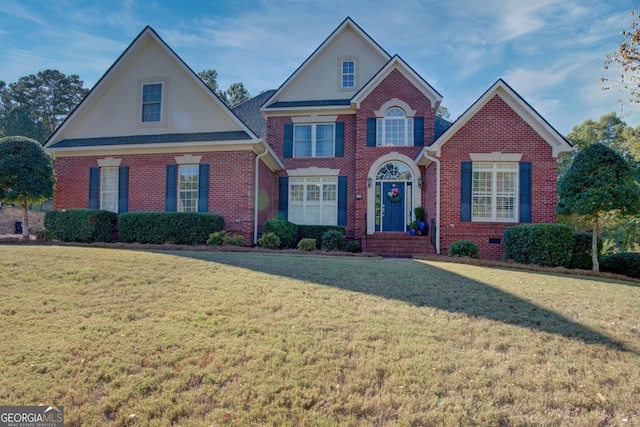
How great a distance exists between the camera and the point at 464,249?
456 inches

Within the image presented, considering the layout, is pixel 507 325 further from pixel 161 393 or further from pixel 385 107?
pixel 385 107

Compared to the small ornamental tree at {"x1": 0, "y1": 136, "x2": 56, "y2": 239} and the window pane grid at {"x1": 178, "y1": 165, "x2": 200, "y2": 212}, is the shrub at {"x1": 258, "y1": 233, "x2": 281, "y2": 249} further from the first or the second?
the small ornamental tree at {"x1": 0, "y1": 136, "x2": 56, "y2": 239}

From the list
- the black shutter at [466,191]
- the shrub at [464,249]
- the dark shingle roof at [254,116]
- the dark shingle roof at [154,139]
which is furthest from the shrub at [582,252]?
the dark shingle roof at [254,116]

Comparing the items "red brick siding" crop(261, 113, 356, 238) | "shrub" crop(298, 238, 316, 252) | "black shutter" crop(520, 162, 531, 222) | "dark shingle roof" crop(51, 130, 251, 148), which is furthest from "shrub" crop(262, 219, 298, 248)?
"black shutter" crop(520, 162, 531, 222)

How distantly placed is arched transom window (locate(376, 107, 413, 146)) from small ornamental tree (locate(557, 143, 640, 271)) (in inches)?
239

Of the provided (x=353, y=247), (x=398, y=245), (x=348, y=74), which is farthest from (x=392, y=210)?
(x=348, y=74)

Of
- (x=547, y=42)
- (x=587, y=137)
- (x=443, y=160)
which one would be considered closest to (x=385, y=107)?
(x=443, y=160)

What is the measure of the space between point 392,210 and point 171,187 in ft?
28.2

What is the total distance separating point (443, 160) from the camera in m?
12.8

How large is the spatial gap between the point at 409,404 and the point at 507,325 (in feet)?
8.16

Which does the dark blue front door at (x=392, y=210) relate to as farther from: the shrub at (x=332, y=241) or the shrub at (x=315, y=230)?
the shrub at (x=332, y=241)

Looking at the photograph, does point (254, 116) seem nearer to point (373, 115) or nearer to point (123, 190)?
point (373, 115)

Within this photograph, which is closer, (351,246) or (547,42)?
(547,42)

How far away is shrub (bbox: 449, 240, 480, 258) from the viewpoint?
11.5 meters
